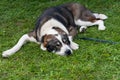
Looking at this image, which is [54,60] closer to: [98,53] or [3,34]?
[98,53]

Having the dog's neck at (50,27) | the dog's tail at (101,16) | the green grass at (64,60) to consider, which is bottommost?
the green grass at (64,60)

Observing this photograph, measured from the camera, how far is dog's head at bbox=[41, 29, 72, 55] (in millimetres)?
5801

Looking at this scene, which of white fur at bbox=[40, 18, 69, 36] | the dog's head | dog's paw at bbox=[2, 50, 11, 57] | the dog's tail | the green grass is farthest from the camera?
the dog's tail

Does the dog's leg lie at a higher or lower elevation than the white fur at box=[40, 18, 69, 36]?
lower

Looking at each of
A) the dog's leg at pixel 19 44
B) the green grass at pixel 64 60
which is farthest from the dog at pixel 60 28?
the green grass at pixel 64 60

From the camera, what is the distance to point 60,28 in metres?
6.38

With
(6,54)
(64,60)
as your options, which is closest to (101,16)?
(64,60)

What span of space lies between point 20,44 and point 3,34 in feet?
3.35

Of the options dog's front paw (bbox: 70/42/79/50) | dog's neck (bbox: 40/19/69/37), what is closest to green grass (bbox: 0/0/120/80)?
dog's front paw (bbox: 70/42/79/50)

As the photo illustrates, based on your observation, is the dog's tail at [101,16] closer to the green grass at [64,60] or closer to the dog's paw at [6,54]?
the green grass at [64,60]

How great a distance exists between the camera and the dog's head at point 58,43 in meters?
5.80

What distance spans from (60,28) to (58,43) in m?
0.65

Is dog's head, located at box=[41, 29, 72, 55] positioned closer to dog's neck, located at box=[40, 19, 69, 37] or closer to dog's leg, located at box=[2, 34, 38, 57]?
dog's neck, located at box=[40, 19, 69, 37]

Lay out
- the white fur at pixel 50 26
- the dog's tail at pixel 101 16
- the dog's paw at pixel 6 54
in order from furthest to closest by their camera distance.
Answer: the dog's tail at pixel 101 16, the white fur at pixel 50 26, the dog's paw at pixel 6 54
